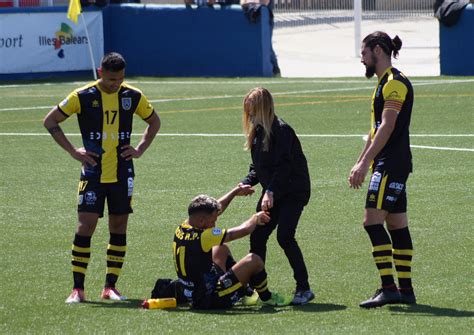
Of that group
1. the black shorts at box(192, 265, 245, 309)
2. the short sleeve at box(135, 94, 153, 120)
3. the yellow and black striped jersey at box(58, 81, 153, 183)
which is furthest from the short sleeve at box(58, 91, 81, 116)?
the black shorts at box(192, 265, 245, 309)

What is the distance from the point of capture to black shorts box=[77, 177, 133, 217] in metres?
9.74

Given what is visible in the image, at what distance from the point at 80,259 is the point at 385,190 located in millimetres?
2562

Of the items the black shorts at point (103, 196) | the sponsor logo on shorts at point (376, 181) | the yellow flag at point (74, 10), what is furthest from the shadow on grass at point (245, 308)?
the yellow flag at point (74, 10)

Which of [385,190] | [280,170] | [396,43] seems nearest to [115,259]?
[280,170]

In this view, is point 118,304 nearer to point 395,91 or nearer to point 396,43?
point 395,91

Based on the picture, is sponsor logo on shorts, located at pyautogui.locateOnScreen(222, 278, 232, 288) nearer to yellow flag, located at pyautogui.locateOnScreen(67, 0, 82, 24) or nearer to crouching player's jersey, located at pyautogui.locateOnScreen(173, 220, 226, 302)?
crouching player's jersey, located at pyautogui.locateOnScreen(173, 220, 226, 302)

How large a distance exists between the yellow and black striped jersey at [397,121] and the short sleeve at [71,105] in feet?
7.93

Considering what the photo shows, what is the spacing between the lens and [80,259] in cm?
980

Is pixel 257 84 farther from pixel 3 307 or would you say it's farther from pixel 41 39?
pixel 3 307

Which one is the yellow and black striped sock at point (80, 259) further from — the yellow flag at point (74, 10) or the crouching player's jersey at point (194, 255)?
the yellow flag at point (74, 10)

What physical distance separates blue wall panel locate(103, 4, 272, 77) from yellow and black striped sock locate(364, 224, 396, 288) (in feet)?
82.6

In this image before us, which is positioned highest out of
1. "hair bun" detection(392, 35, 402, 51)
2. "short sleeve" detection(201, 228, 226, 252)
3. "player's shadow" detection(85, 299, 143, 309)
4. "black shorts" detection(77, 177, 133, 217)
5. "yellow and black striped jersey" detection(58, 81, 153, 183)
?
"hair bun" detection(392, 35, 402, 51)

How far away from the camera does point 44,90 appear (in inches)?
1244

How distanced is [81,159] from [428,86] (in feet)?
66.0
